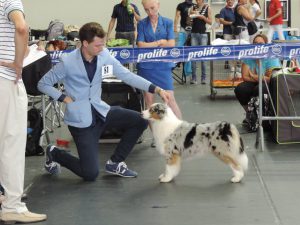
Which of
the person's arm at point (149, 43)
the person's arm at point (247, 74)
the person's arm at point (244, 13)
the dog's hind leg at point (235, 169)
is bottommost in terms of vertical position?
the dog's hind leg at point (235, 169)

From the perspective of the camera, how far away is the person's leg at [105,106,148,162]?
5.09m

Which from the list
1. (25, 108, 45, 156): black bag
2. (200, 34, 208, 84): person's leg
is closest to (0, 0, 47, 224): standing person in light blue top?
(25, 108, 45, 156): black bag

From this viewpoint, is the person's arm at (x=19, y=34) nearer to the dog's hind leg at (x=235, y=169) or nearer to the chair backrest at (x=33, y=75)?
the chair backrest at (x=33, y=75)

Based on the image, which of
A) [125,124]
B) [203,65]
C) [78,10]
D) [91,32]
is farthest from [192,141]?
[78,10]

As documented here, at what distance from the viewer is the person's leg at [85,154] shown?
4906mm

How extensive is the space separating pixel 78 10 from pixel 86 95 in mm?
12845

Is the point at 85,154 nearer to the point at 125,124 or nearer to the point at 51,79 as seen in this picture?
the point at 125,124

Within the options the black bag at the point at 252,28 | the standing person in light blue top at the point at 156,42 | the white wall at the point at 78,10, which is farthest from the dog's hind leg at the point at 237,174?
the white wall at the point at 78,10

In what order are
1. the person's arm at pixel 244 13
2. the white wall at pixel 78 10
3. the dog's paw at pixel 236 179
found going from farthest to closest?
the white wall at pixel 78 10
the person's arm at pixel 244 13
the dog's paw at pixel 236 179

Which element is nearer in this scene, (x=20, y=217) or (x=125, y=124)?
(x=20, y=217)

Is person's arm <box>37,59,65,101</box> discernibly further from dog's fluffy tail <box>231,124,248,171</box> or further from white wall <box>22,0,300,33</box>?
white wall <box>22,0,300,33</box>

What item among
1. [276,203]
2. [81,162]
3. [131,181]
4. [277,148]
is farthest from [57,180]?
[277,148]

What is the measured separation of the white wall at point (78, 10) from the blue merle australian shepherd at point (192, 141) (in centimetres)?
1249

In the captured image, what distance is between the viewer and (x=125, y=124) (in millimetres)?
5137
